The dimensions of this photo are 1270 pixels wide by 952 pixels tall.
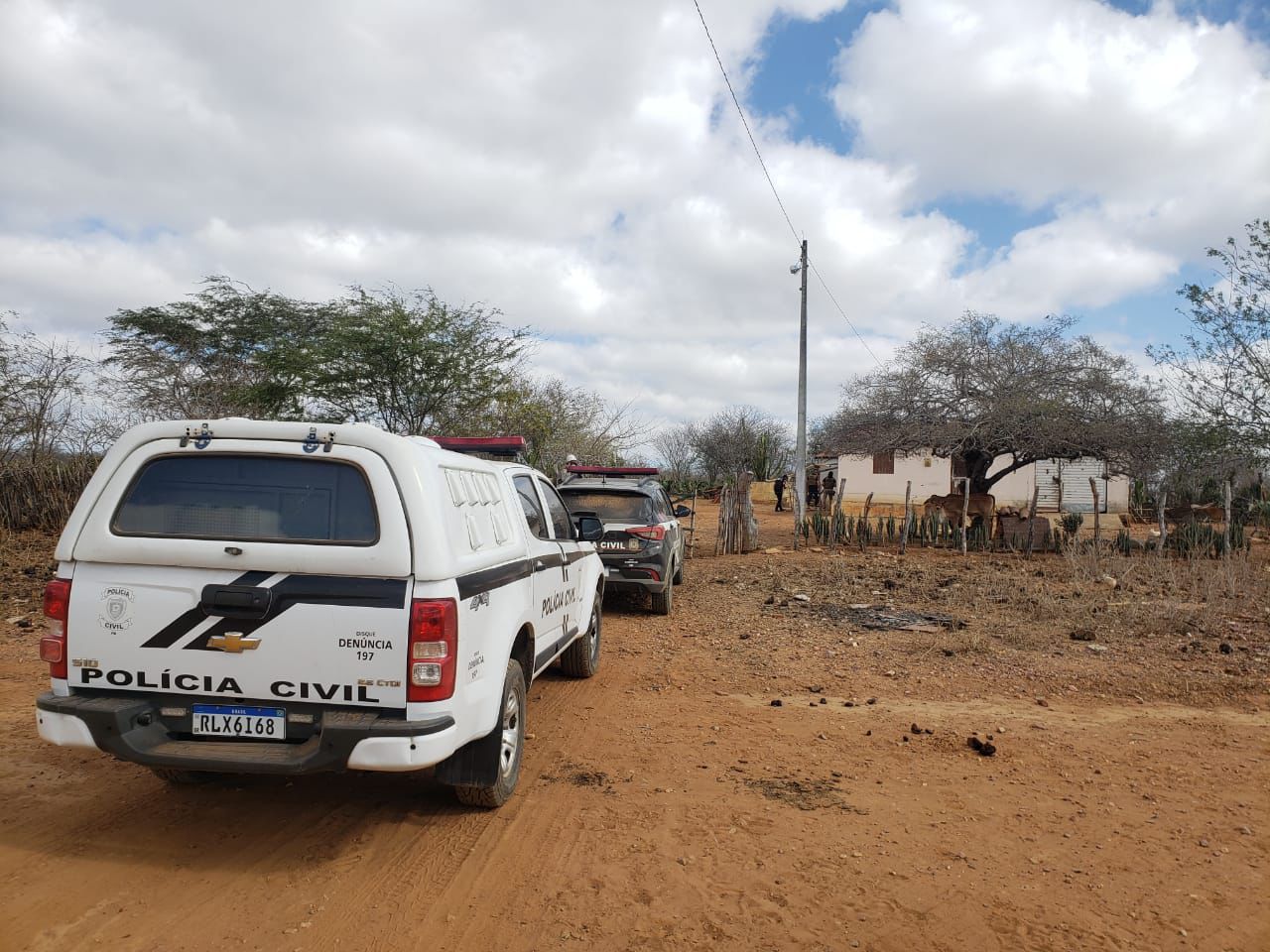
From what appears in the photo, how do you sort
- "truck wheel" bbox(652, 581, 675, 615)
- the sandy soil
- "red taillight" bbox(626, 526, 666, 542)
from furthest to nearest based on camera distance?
"truck wheel" bbox(652, 581, 675, 615) → "red taillight" bbox(626, 526, 666, 542) → the sandy soil

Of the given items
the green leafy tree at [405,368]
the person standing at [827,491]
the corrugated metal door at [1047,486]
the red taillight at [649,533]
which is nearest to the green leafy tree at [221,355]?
the green leafy tree at [405,368]

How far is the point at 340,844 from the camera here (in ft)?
13.2

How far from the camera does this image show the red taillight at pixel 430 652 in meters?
3.63

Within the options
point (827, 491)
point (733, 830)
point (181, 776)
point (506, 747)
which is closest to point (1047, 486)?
point (827, 491)

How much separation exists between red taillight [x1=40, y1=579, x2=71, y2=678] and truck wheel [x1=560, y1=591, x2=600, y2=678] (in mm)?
3910

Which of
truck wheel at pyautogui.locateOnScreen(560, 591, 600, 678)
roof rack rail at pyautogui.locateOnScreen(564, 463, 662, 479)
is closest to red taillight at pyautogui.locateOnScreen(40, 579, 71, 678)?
truck wheel at pyautogui.locateOnScreen(560, 591, 600, 678)

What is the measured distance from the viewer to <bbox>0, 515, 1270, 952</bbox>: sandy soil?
11.1ft

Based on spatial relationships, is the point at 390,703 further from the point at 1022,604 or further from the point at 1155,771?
the point at 1022,604

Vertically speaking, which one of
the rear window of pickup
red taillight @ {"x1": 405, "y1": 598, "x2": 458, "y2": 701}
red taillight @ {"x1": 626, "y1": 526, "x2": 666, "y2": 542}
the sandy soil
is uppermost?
the rear window of pickup

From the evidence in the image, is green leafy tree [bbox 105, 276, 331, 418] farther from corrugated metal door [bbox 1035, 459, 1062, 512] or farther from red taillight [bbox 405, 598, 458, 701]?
corrugated metal door [bbox 1035, 459, 1062, 512]

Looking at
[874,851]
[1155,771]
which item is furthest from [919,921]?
[1155,771]

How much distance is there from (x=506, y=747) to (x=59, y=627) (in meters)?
2.09

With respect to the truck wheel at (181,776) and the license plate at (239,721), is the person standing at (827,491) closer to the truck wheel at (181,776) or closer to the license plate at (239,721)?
the truck wheel at (181,776)

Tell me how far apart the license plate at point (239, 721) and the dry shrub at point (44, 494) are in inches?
549
